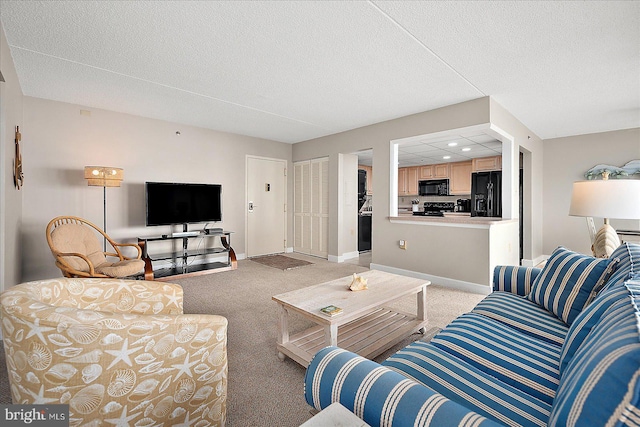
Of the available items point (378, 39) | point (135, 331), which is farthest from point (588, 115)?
point (135, 331)

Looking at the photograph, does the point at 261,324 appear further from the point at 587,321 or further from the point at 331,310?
the point at 587,321

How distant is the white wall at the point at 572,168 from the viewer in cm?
500

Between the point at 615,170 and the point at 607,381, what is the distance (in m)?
6.37

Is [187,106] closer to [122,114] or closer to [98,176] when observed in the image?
[122,114]

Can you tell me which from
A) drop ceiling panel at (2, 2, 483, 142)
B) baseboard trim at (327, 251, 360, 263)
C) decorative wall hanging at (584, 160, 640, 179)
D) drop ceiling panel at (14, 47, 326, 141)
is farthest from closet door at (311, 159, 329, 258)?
decorative wall hanging at (584, 160, 640, 179)

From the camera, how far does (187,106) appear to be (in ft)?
13.2

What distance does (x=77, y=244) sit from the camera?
3.41 meters

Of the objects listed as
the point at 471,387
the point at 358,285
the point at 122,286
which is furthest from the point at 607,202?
the point at 122,286

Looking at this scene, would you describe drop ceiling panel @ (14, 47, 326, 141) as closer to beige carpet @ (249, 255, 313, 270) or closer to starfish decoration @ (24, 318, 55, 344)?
beige carpet @ (249, 255, 313, 270)

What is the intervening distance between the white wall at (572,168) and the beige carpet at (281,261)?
4.84m

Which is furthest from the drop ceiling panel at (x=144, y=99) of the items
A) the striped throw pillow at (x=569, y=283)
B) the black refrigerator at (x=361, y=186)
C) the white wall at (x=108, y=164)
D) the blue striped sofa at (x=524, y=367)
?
the striped throw pillow at (x=569, y=283)

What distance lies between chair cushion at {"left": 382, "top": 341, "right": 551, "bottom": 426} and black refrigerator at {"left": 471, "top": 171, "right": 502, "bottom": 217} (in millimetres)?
4957

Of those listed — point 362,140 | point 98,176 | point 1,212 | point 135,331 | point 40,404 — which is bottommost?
point 40,404

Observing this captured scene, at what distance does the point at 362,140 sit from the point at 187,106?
109 inches
